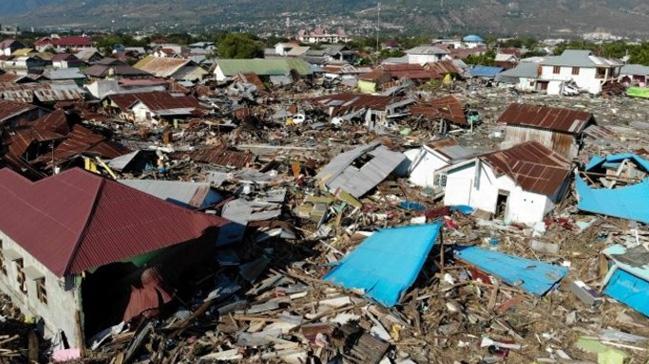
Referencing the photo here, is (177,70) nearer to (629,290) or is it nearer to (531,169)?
(531,169)

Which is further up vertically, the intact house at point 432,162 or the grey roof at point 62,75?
the intact house at point 432,162

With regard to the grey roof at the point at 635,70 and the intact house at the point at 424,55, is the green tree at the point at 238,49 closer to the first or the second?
the intact house at the point at 424,55

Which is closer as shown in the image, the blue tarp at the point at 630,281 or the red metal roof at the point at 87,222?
→ the red metal roof at the point at 87,222

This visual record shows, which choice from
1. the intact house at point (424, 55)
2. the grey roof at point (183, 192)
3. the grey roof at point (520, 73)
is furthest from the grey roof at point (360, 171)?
the intact house at point (424, 55)

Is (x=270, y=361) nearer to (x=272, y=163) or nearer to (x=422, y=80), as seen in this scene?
(x=272, y=163)

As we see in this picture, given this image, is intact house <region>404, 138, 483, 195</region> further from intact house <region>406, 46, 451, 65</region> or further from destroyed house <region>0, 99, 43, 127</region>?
intact house <region>406, 46, 451, 65</region>

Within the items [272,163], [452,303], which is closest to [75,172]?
[452,303]
